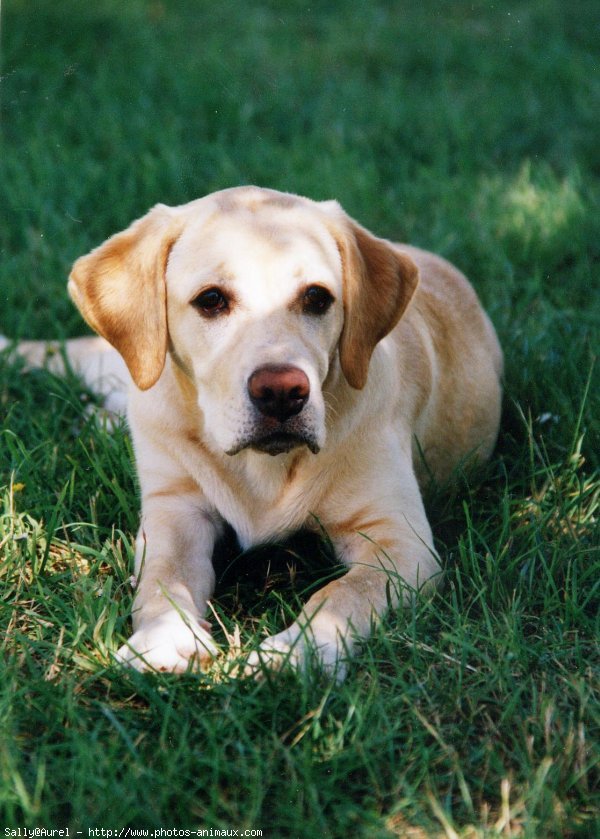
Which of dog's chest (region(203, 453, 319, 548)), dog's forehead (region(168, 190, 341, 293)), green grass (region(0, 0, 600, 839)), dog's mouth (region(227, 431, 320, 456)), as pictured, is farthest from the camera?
dog's chest (region(203, 453, 319, 548))

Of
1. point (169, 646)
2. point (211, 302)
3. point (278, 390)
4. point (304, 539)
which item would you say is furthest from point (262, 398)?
point (304, 539)

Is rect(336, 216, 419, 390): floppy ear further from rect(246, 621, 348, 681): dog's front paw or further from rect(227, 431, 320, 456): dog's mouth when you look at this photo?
rect(246, 621, 348, 681): dog's front paw

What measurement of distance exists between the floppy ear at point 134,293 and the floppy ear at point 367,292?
1.68 ft

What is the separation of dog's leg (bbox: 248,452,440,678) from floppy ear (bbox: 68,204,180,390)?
0.70 metres

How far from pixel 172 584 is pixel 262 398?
577 mm

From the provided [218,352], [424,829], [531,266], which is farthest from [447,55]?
[424,829]

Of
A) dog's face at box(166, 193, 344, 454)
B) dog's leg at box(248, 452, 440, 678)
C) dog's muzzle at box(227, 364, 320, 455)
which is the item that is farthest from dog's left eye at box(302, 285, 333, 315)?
dog's leg at box(248, 452, 440, 678)

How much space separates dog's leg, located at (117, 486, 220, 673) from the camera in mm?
2676

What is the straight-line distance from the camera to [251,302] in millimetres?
3002

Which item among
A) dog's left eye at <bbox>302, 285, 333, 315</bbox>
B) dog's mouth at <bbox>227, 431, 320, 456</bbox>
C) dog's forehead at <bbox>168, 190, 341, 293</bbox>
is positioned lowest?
dog's mouth at <bbox>227, 431, 320, 456</bbox>

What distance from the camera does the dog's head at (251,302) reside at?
9.41ft

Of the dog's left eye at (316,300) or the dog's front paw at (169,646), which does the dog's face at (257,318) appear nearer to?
the dog's left eye at (316,300)

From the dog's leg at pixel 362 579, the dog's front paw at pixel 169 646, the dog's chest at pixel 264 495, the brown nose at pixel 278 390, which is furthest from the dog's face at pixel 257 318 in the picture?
the dog's front paw at pixel 169 646

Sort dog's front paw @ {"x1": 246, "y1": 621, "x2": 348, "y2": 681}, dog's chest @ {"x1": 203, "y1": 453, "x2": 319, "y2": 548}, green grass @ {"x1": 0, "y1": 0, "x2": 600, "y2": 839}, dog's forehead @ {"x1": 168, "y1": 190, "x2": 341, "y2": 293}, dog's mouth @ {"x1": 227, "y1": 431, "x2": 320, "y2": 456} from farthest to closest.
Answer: dog's chest @ {"x1": 203, "y1": 453, "x2": 319, "y2": 548}
dog's forehead @ {"x1": 168, "y1": 190, "x2": 341, "y2": 293}
dog's mouth @ {"x1": 227, "y1": 431, "x2": 320, "y2": 456}
dog's front paw @ {"x1": 246, "y1": 621, "x2": 348, "y2": 681}
green grass @ {"x1": 0, "y1": 0, "x2": 600, "y2": 839}
